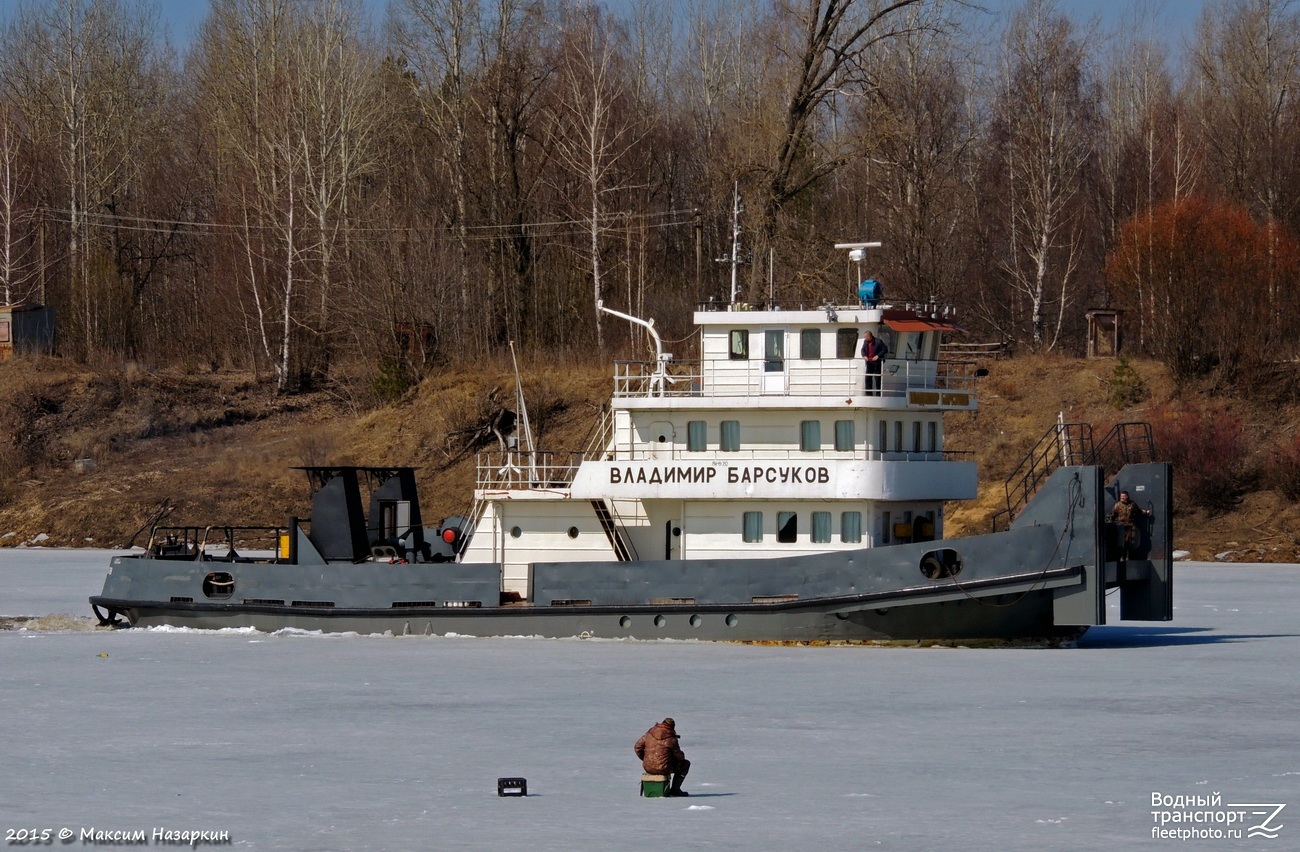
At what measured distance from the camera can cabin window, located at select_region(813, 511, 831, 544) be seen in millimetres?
23422

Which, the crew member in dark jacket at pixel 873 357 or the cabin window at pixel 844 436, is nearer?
the crew member in dark jacket at pixel 873 357

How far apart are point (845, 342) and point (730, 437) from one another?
2.03 metres

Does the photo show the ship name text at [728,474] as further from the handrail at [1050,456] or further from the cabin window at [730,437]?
the handrail at [1050,456]

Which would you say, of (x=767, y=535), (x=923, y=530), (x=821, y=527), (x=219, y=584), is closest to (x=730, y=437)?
(x=767, y=535)

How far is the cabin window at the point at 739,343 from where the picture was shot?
24078 millimetres

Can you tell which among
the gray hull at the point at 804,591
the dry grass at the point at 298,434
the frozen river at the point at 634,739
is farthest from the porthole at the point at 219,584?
the dry grass at the point at 298,434

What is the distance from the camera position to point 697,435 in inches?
943

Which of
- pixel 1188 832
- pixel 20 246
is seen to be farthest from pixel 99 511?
pixel 1188 832

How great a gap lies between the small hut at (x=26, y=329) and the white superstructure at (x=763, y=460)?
32187mm

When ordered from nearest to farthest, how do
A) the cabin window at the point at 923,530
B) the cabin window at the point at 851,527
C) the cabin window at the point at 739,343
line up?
the cabin window at the point at 851,527 < the cabin window at the point at 923,530 < the cabin window at the point at 739,343

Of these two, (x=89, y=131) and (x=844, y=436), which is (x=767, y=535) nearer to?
(x=844, y=436)

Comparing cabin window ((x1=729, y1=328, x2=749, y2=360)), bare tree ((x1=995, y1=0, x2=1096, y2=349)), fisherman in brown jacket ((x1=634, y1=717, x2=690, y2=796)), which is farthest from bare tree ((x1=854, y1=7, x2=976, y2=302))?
fisherman in brown jacket ((x1=634, y1=717, x2=690, y2=796))

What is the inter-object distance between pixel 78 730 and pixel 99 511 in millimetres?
28798

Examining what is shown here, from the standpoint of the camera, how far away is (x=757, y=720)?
17250 millimetres
